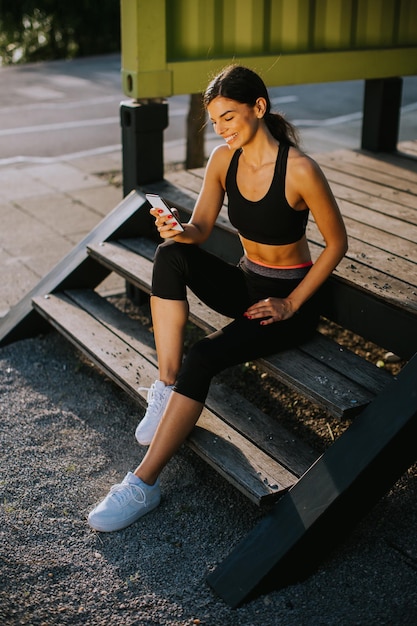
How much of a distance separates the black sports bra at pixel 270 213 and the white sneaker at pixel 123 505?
1.10 meters

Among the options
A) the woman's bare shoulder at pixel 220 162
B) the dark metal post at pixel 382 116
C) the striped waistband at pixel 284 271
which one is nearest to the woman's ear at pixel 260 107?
the woman's bare shoulder at pixel 220 162

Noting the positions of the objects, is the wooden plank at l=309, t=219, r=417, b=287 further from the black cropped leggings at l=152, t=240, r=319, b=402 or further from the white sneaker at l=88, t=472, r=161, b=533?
the white sneaker at l=88, t=472, r=161, b=533

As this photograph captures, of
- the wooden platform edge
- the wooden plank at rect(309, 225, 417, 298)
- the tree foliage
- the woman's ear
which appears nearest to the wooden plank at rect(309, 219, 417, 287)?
the wooden plank at rect(309, 225, 417, 298)

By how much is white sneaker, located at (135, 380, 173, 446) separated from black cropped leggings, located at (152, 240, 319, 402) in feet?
0.80

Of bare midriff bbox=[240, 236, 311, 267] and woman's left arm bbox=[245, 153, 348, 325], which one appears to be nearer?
woman's left arm bbox=[245, 153, 348, 325]

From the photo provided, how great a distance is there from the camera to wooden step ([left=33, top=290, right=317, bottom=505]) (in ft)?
10.1

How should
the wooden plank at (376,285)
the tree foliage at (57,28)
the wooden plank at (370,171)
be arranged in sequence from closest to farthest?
the wooden plank at (376,285), the wooden plank at (370,171), the tree foliage at (57,28)

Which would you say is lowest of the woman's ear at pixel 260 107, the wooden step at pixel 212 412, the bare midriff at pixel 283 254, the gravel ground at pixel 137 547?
the gravel ground at pixel 137 547

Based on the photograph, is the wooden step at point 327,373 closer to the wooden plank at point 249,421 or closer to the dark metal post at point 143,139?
the wooden plank at point 249,421

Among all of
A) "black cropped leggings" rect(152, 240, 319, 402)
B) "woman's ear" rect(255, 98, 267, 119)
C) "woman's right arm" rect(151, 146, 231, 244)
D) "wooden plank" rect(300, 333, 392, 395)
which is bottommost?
"wooden plank" rect(300, 333, 392, 395)

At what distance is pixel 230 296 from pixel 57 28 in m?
16.5

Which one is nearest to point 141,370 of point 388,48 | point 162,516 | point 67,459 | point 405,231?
point 67,459

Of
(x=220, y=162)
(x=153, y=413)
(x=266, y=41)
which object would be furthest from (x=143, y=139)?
(x=153, y=413)

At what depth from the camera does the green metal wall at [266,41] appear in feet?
15.5
